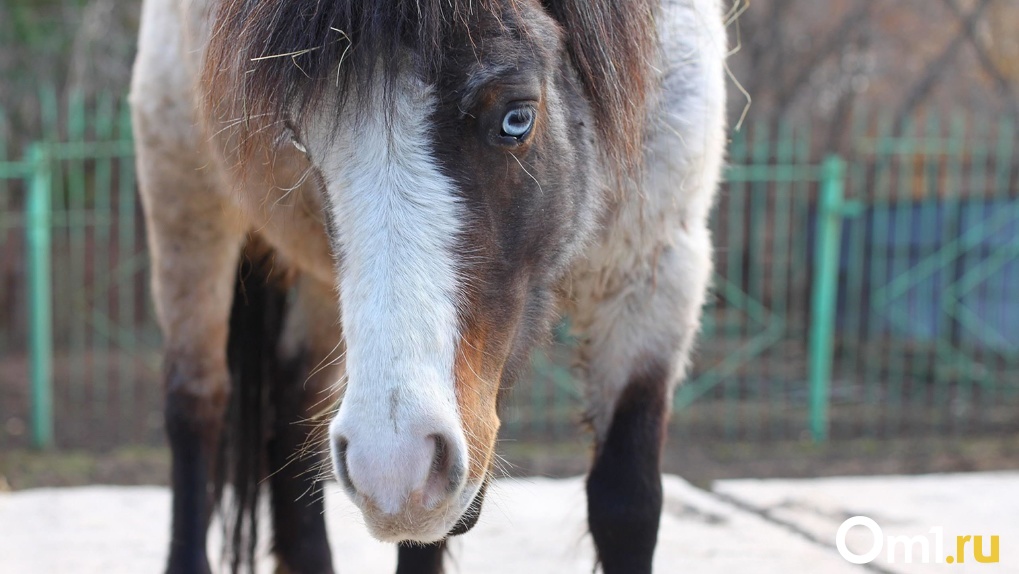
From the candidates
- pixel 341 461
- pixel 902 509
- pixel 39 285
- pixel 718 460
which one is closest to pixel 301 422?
pixel 341 461

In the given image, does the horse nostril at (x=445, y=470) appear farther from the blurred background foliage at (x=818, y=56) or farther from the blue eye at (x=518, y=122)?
the blurred background foliage at (x=818, y=56)

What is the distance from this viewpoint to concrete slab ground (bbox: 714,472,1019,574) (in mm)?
3152

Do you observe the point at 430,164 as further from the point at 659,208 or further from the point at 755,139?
the point at 755,139

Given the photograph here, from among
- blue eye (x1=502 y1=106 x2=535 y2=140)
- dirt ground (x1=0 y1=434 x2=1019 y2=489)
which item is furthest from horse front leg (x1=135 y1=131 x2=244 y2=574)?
dirt ground (x1=0 y1=434 x2=1019 y2=489)

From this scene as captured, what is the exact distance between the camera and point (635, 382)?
2312 mm

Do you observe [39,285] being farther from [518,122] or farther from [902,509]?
[518,122]

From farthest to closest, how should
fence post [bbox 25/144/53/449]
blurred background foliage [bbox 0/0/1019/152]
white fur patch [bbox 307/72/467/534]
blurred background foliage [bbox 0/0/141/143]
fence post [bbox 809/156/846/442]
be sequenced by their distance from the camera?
blurred background foliage [bbox 0/0/1019/152] < blurred background foliage [bbox 0/0/141/143] < fence post [bbox 809/156/846/442] < fence post [bbox 25/144/53/449] < white fur patch [bbox 307/72/467/534]

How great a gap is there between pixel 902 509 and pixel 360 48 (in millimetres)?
3029

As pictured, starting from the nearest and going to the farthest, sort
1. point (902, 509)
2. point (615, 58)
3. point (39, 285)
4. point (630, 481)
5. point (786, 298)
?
point (615, 58)
point (630, 481)
point (902, 509)
point (39, 285)
point (786, 298)

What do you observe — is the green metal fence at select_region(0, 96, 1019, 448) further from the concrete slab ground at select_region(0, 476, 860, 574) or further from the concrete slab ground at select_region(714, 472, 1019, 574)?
the concrete slab ground at select_region(0, 476, 860, 574)

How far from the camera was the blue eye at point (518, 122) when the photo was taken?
1604 mm

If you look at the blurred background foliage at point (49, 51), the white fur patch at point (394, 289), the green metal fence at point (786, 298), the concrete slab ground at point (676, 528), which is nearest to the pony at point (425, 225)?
the white fur patch at point (394, 289)

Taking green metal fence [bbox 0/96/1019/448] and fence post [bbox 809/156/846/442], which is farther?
green metal fence [bbox 0/96/1019/448]

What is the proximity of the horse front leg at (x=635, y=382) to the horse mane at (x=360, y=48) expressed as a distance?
0.50m
